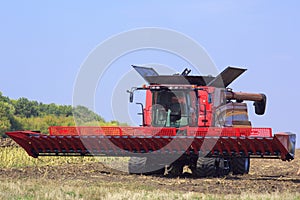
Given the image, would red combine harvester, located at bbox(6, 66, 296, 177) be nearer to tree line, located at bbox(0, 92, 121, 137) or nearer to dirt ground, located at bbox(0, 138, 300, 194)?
dirt ground, located at bbox(0, 138, 300, 194)

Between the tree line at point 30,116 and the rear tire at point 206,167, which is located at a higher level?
the tree line at point 30,116

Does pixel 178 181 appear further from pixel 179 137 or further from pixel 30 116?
pixel 30 116

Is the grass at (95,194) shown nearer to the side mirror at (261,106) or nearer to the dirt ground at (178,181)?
Result: the dirt ground at (178,181)

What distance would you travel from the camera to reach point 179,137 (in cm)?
1474

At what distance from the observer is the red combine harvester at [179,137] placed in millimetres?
14766

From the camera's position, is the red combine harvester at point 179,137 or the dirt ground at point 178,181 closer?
the dirt ground at point 178,181

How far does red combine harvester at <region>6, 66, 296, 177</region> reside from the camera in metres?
14.8

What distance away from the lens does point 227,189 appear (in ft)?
41.1

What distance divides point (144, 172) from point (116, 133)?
1.60 m

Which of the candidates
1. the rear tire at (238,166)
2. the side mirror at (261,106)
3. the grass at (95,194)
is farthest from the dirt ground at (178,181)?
the side mirror at (261,106)

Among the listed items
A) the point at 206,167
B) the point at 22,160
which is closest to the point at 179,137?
the point at 206,167

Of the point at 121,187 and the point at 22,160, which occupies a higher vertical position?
the point at 121,187

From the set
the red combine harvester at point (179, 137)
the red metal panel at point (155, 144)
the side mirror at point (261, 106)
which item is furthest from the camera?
the side mirror at point (261, 106)

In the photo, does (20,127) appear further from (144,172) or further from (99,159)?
(144,172)
